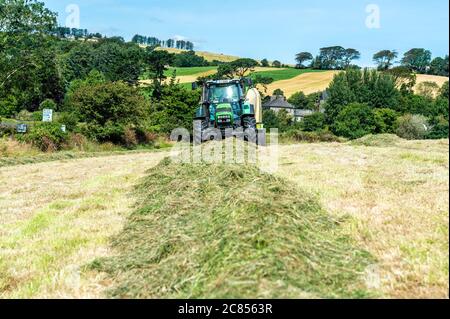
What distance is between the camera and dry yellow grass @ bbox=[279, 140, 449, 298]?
3.34 metres

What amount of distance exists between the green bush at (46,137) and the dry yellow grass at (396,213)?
16.5 metres

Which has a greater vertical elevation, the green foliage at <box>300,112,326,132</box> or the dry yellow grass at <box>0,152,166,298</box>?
the green foliage at <box>300,112,326,132</box>

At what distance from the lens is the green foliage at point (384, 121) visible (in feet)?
178

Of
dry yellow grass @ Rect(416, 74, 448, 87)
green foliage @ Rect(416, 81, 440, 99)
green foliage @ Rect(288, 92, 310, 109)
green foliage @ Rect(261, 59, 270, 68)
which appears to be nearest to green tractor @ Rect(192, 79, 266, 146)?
green foliage @ Rect(416, 81, 440, 99)

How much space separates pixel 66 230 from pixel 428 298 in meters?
4.69

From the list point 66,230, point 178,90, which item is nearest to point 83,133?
point 178,90

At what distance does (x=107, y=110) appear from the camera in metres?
28.4

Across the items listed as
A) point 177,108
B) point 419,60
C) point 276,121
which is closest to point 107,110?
point 177,108

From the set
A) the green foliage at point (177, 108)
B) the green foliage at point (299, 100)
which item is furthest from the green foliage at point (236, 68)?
the green foliage at point (299, 100)

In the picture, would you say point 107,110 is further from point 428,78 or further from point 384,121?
point 428,78

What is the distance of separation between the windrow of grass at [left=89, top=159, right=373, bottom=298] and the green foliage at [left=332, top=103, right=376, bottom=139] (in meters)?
50.6

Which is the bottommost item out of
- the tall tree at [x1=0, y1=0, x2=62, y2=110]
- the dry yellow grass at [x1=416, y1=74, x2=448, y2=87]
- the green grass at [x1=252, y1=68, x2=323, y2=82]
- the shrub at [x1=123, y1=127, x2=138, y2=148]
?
the shrub at [x1=123, y1=127, x2=138, y2=148]

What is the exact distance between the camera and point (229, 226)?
159 inches

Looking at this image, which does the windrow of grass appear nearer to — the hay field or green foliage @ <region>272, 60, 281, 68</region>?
the hay field
